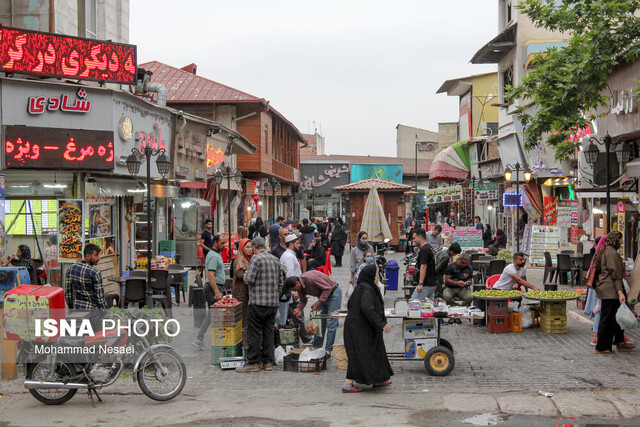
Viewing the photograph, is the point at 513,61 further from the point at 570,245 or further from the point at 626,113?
the point at 626,113

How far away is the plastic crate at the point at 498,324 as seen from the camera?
12312 mm

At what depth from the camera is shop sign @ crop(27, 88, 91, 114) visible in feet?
47.0

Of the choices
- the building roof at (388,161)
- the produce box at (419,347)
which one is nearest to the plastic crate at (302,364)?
the produce box at (419,347)

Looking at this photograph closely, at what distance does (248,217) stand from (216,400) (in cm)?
2909

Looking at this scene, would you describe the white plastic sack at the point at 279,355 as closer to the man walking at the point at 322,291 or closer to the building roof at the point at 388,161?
the man walking at the point at 322,291

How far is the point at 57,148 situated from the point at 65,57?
187 centimetres

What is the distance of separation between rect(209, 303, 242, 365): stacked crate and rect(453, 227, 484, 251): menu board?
14.0m

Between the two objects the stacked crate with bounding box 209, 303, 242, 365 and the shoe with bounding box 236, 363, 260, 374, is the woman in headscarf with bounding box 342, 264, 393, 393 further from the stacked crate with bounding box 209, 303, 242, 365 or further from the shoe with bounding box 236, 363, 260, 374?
the stacked crate with bounding box 209, 303, 242, 365

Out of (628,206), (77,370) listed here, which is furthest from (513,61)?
(77,370)

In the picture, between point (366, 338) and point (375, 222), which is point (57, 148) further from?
point (375, 222)

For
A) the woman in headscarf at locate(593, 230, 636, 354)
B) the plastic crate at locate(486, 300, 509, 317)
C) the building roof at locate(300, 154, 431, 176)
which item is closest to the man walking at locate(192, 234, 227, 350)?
the plastic crate at locate(486, 300, 509, 317)

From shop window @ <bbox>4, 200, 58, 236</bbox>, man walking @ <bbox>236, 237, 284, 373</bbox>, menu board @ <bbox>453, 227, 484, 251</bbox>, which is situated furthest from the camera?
menu board @ <bbox>453, 227, 484, 251</bbox>

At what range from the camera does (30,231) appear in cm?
1485

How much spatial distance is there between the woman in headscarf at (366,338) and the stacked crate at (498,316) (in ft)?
13.8
